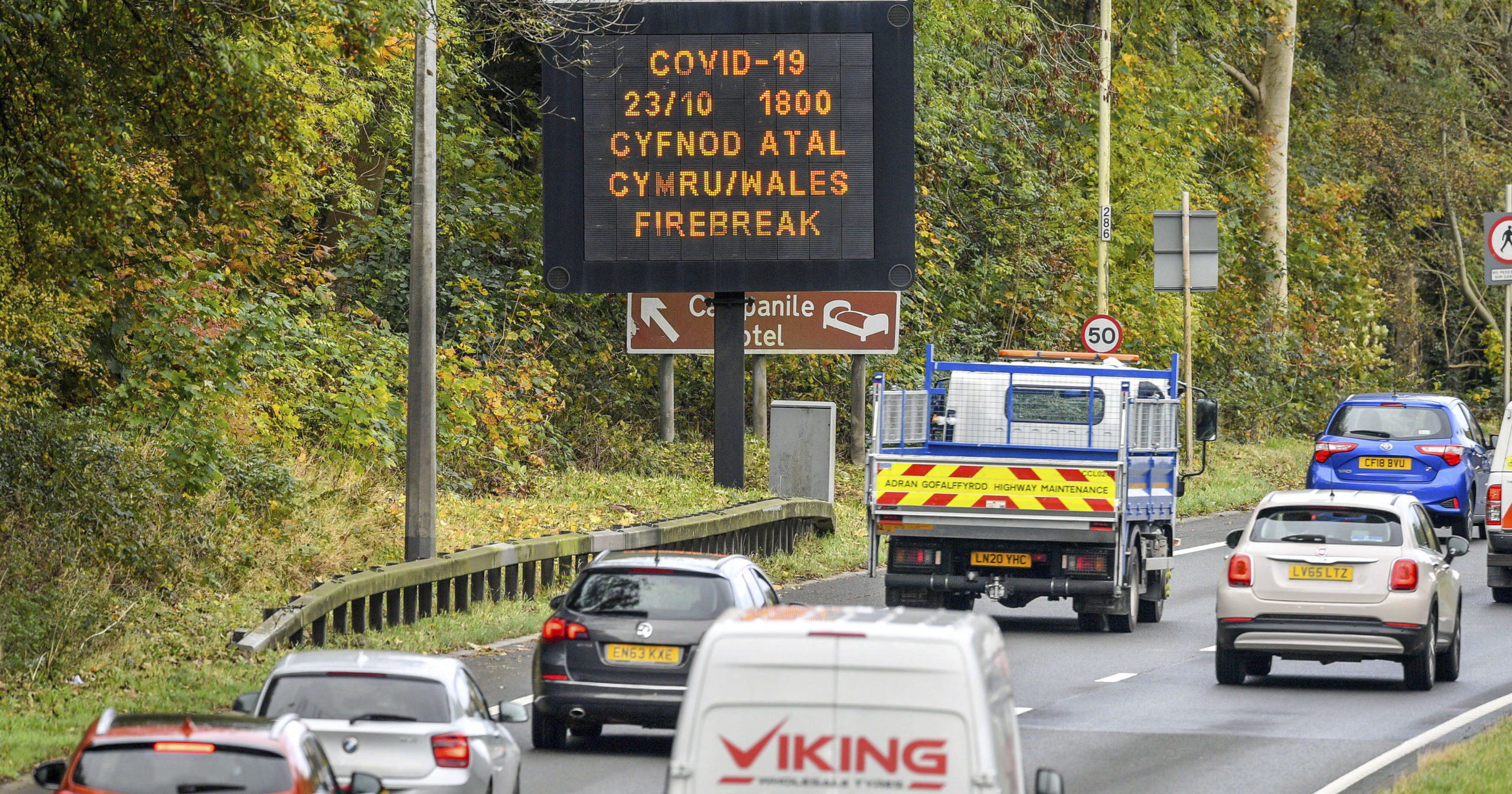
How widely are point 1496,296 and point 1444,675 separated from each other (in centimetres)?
5073

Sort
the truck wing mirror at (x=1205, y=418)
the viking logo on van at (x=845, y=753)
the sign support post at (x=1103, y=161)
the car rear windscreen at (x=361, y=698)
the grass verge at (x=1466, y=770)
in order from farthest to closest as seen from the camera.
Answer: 1. the sign support post at (x=1103, y=161)
2. the truck wing mirror at (x=1205, y=418)
3. the grass verge at (x=1466, y=770)
4. the car rear windscreen at (x=361, y=698)
5. the viking logo on van at (x=845, y=753)

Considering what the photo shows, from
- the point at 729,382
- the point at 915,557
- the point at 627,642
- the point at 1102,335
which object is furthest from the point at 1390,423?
the point at 627,642

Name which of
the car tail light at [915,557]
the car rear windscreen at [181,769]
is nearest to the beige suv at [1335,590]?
the car tail light at [915,557]

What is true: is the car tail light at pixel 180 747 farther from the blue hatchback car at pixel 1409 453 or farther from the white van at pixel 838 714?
the blue hatchback car at pixel 1409 453

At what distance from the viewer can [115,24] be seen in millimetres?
15859

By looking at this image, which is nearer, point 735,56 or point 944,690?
point 944,690

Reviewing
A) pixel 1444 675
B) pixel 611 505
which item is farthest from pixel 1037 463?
pixel 611 505

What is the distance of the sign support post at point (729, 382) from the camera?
2669 cm

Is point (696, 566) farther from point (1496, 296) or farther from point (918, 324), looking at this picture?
point (1496, 296)

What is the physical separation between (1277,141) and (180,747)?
1815 inches

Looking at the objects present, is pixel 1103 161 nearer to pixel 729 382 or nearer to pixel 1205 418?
pixel 729 382

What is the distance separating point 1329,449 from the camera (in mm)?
29328

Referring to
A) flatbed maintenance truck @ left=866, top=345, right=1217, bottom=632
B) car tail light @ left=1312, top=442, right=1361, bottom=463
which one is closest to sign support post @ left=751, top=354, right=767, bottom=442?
car tail light @ left=1312, top=442, right=1361, bottom=463

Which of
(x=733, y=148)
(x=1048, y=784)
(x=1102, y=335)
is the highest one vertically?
(x=733, y=148)
